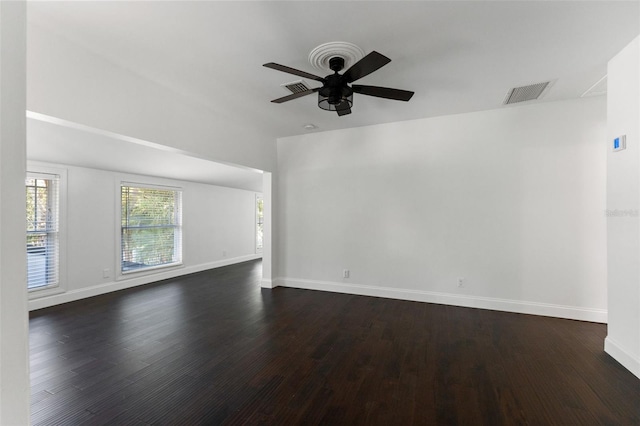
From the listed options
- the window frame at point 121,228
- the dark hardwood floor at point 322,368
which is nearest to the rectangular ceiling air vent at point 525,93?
the dark hardwood floor at point 322,368

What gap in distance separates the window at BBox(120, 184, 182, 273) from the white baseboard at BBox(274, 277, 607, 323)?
9.35ft

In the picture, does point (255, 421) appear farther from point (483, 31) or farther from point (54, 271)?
point (54, 271)

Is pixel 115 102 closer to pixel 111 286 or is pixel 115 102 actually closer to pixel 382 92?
pixel 382 92

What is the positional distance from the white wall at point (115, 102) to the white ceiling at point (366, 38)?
0.37 feet

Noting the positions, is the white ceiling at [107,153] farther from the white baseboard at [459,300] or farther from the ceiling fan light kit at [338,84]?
the white baseboard at [459,300]

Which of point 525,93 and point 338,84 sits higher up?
point 525,93

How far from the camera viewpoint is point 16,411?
0.61 metres

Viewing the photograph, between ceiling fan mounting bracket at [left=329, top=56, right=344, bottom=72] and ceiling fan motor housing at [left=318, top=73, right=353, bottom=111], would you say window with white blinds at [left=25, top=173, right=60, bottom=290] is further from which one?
ceiling fan mounting bracket at [left=329, top=56, right=344, bottom=72]

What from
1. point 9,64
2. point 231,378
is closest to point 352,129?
point 231,378

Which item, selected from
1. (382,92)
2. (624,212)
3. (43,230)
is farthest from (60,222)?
(624,212)

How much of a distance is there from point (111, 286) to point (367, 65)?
551cm

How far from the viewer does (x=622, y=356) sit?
2459mm

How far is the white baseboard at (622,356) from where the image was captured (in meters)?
2.30

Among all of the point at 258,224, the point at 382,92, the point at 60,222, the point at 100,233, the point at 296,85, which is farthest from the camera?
the point at 258,224
